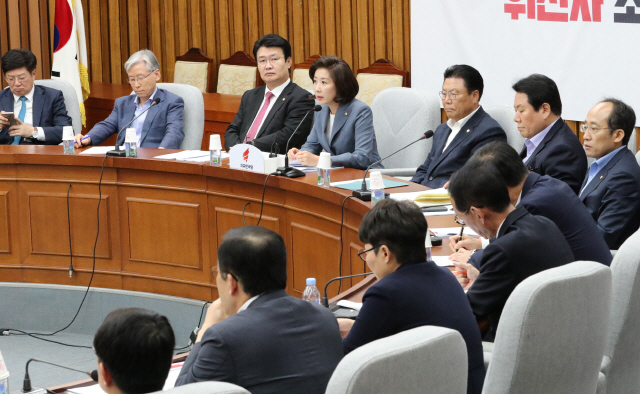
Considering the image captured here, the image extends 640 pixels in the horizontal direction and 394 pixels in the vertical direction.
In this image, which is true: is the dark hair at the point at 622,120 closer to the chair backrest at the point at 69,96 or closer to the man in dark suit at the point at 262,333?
the man in dark suit at the point at 262,333

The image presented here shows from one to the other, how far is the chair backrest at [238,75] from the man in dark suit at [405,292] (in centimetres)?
528

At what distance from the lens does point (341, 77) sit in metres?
4.54

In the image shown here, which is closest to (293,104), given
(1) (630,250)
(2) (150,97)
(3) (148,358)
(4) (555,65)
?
(2) (150,97)

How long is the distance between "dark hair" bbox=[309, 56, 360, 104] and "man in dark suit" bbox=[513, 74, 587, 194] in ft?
3.27

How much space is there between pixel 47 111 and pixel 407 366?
4366 millimetres

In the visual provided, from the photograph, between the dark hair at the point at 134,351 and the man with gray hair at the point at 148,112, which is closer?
the dark hair at the point at 134,351

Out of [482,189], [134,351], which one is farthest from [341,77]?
[134,351]

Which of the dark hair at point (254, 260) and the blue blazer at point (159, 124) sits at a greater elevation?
the blue blazer at point (159, 124)

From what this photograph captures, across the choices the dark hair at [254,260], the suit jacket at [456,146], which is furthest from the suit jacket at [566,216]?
the suit jacket at [456,146]

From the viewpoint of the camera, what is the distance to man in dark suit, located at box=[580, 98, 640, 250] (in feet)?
11.1

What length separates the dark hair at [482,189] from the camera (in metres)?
2.39

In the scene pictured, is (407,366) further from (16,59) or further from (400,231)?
(16,59)

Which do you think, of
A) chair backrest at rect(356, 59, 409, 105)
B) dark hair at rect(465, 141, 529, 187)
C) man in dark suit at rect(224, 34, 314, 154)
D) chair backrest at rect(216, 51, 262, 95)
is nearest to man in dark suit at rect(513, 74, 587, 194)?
dark hair at rect(465, 141, 529, 187)

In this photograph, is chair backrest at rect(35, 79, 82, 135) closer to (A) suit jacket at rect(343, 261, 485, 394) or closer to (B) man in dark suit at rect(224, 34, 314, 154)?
(B) man in dark suit at rect(224, 34, 314, 154)
